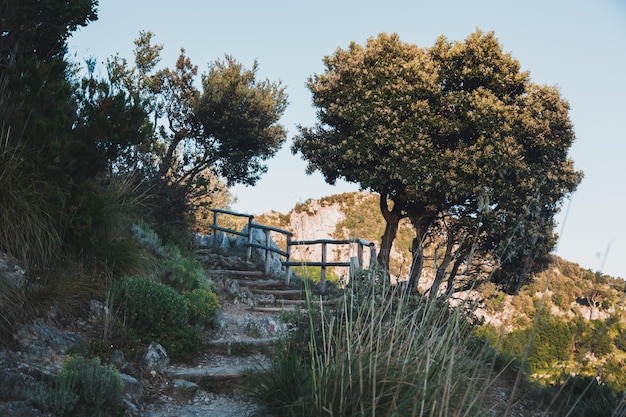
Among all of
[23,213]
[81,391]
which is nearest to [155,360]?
[81,391]

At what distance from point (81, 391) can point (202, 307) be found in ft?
10.4

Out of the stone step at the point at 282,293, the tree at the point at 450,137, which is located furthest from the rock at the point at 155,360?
the tree at the point at 450,137

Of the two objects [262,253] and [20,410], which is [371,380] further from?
[262,253]

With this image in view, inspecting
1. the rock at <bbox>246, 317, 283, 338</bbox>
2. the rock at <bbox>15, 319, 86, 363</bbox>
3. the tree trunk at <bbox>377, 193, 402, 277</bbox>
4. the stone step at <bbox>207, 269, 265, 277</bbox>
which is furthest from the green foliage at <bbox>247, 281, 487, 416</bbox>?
the tree trunk at <bbox>377, 193, 402, 277</bbox>

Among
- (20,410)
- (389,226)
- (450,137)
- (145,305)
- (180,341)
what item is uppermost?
(450,137)

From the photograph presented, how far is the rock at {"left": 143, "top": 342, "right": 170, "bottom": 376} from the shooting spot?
5473 mm

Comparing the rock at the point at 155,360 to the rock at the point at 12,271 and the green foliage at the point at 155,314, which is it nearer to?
the green foliage at the point at 155,314

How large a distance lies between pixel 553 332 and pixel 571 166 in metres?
15.3

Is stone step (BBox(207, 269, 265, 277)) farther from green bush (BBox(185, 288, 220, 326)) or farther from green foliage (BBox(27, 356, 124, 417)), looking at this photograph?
green foliage (BBox(27, 356, 124, 417))

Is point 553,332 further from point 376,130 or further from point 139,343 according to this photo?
point 139,343

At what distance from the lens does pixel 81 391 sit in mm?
4234

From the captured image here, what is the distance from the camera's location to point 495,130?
14.3 meters

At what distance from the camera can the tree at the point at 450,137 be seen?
1412cm

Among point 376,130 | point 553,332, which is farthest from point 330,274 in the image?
point 376,130
